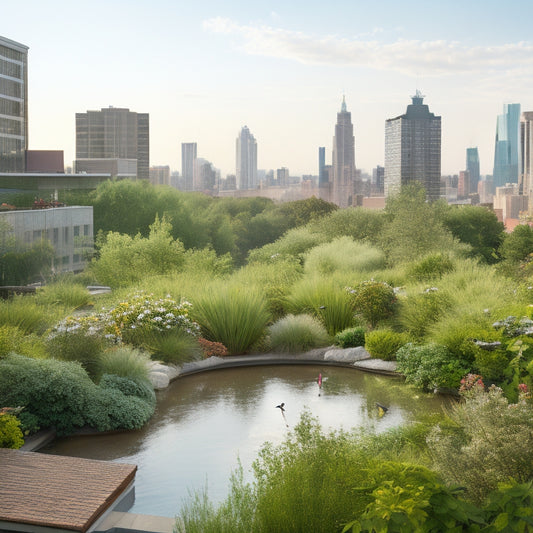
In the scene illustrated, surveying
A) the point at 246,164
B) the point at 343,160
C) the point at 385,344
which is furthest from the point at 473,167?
the point at 385,344

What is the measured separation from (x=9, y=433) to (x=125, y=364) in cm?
221

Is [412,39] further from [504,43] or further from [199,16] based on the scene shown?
[199,16]

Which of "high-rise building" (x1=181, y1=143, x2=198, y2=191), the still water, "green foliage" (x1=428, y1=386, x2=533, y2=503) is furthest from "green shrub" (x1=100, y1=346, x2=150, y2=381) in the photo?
"high-rise building" (x1=181, y1=143, x2=198, y2=191)

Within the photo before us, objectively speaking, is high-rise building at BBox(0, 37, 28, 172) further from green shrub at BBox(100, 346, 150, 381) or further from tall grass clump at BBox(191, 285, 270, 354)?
green shrub at BBox(100, 346, 150, 381)

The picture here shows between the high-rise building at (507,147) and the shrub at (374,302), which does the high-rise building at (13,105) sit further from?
the shrub at (374,302)

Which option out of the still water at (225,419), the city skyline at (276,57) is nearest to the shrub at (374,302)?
the still water at (225,419)

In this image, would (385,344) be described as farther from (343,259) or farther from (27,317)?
(343,259)

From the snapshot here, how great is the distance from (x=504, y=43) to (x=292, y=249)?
12.3m

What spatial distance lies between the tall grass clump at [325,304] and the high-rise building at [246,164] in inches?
1546

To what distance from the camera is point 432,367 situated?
→ 8672mm

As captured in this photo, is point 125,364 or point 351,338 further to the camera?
point 351,338

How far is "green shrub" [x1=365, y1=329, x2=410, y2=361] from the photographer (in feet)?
32.9

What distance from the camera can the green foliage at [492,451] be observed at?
3941mm

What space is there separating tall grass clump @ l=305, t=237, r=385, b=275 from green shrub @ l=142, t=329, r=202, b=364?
18.4ft
